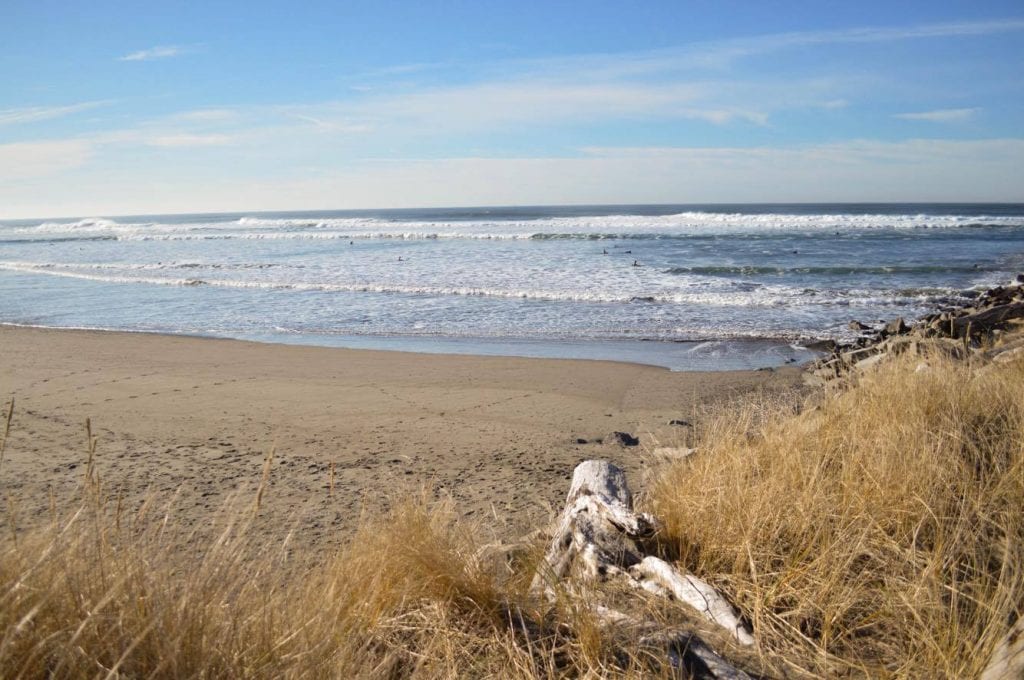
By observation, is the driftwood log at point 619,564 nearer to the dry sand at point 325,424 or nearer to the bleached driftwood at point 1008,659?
the dry sand at point 325,424

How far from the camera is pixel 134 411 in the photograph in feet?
26.4

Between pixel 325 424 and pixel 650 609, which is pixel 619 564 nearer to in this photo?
pixel 650 609

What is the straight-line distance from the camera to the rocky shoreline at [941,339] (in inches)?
307

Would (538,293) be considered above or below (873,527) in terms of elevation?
below

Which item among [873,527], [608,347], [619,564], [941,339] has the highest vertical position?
[941,339]

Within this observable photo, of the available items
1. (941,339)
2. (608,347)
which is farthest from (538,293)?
(941,339)

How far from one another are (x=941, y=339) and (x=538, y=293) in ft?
37.2

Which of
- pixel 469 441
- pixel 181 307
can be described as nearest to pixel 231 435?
pixel 469 441

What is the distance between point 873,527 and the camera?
357 cm

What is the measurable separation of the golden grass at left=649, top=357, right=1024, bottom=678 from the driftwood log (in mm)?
197

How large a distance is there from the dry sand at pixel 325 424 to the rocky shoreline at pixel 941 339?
727 millimetres

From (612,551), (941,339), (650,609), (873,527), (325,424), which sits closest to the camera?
(650,609)

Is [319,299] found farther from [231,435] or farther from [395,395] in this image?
[231,435]

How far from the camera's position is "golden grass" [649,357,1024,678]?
9.44ft
